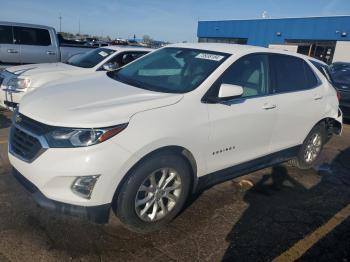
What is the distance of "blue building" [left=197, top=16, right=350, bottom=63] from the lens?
28375 mm

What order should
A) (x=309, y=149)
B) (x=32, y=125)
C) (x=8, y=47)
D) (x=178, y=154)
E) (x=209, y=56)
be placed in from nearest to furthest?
(x=32, y=125), (x=178, y=154), (x=209, y=56), (x=309, y=149), (x=8, y=47)

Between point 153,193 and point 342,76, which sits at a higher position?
point 342,76

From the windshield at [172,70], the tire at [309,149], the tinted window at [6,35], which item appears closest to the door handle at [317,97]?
the tire at [309,149]

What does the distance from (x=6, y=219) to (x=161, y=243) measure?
1.53 m

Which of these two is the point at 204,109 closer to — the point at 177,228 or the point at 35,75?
the point at 177,228

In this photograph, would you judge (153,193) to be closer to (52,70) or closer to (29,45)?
(52,70)

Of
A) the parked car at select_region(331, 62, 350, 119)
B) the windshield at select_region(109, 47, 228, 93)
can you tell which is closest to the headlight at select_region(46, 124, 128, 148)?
the windshield at select_region(109, 47, 228, 93)

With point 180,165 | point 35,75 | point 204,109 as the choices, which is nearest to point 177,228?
point 180,165

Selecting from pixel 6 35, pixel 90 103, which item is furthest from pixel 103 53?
pixel 90 103

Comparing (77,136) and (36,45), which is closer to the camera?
(77,136)

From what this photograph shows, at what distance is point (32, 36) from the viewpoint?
995cm

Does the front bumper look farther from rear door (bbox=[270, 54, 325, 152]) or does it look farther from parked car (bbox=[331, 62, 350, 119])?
parked car (bbox=[331, 62, 350, 119])

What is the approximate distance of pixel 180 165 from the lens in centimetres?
336

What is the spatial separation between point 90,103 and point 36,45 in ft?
25.6
